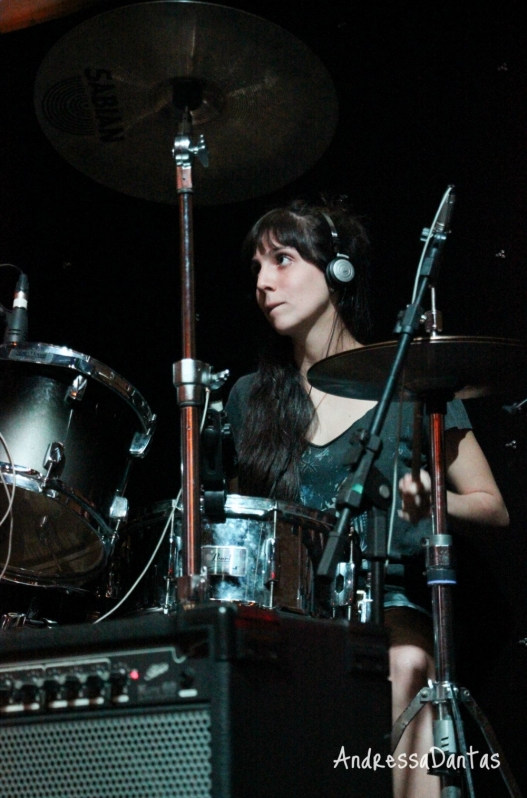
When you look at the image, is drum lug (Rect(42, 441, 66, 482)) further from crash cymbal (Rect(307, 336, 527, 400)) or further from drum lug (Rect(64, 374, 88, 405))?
crash cymbal (Rect(307, 336, 527, 400))

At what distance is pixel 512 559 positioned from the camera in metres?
2.64

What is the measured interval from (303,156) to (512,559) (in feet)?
4.11

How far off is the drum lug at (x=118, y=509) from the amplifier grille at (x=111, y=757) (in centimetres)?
92

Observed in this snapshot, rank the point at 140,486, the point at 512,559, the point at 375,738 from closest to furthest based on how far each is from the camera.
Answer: the point at 375,738 < the point at 512,559 < the point at 140,486

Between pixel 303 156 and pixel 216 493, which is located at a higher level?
pixel 303 156

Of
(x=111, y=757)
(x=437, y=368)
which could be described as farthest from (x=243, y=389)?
(x=111, y=757)

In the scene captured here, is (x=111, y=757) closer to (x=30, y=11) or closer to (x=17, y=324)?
(x=17, y=324)

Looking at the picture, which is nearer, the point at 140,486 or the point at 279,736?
the point at 279,736

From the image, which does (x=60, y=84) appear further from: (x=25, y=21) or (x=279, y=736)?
Answer: (x=279, y=736)

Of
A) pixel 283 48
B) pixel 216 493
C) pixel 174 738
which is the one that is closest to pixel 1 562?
pixel 216 493

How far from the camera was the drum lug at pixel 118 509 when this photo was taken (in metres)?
2.26

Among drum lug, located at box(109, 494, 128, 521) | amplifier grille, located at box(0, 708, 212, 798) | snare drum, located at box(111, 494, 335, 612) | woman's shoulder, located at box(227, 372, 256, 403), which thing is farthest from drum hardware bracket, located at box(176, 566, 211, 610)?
woman's shoulder, located at box(227, 372, 256, 403)

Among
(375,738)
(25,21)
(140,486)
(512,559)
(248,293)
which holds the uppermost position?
(25,21)

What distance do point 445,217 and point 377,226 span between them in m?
1.04
